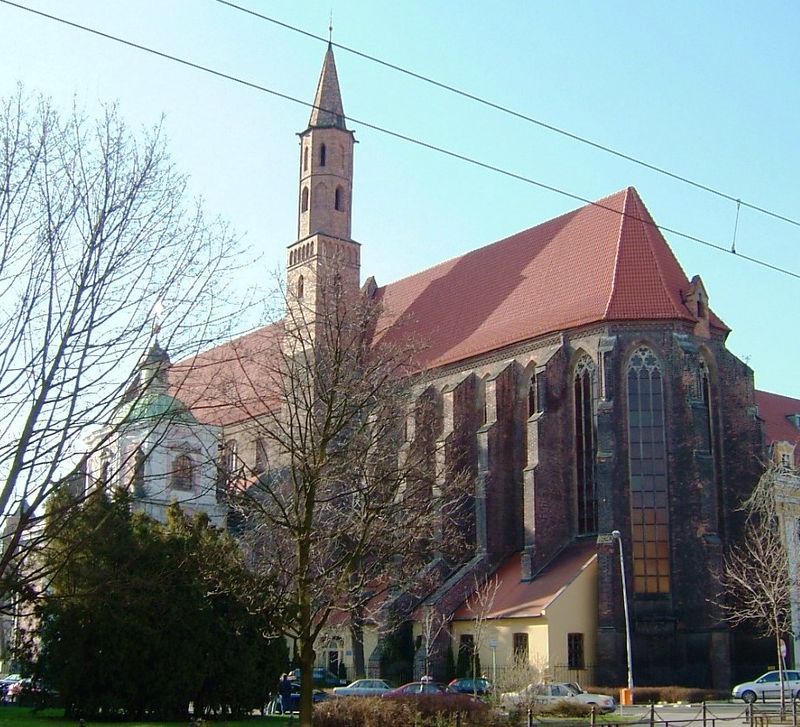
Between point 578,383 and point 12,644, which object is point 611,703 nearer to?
point 578,383

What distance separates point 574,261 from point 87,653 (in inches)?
983

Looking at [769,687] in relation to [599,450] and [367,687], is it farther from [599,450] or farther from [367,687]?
[367,687]

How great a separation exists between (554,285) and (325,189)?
1370cm

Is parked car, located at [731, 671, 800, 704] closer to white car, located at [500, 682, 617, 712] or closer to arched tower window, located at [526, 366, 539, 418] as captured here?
white car, located at [500, 682, 617, 712]

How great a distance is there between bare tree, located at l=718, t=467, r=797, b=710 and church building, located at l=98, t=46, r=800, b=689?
2.25ft

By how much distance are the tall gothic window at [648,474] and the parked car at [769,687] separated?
4.30 m

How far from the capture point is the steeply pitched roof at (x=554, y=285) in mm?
38969

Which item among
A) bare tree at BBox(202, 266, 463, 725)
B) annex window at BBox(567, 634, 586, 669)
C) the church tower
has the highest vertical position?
the church tower

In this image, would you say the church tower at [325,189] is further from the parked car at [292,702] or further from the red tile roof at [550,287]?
the parked car at [292,702]

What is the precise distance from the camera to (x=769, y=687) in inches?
1288

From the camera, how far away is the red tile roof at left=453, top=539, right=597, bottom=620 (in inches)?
1379

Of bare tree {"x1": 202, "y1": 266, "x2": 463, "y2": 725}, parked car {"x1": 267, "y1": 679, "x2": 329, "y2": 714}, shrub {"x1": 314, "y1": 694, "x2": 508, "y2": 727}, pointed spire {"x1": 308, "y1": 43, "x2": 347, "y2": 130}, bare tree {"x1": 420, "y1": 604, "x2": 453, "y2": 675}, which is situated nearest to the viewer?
bare tree {"x1": 202, "y1": 266, "x2": 463, "y2": 725}

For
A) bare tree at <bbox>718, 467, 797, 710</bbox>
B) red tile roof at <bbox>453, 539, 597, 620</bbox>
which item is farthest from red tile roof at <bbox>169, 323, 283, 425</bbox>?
bare tree at <bbox>718, 467, 797, 710</bbox>

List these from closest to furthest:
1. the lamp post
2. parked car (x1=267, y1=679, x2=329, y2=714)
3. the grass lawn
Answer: the grass lawn
parked car (x1=267, y1=679, x2=329, y2=714)
the lamp post
